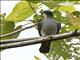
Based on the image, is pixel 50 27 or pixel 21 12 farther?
pixel 50 27

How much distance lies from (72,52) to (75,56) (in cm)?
2

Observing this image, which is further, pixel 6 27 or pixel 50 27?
pixel 50 27

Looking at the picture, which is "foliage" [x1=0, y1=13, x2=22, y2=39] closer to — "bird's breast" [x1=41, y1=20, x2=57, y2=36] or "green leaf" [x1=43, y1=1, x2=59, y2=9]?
"green leaf" [x1=43, y1=1, x2=59, y2=9]

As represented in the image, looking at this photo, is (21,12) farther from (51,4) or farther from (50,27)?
(50,27)

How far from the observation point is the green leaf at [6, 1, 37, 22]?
26.0 inches

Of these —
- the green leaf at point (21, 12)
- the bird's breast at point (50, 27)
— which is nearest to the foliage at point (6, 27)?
the green leaf at point (21, 12)

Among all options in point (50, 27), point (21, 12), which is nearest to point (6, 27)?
point (21, 12)

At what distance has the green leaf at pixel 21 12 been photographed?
26.0 inches

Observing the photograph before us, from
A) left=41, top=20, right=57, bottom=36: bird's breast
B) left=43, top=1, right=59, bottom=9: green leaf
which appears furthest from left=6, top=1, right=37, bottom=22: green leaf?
left=41, top=20, right=57, bottom=36: bird's breast

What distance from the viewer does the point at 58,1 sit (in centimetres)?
63

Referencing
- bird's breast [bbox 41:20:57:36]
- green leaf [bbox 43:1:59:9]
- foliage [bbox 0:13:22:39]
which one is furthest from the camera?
bird's breast [bbox 41:20:57:36]

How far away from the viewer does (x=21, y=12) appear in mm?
685

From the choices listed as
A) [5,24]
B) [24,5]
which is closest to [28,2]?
[24,5]

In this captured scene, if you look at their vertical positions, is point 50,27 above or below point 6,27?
below
